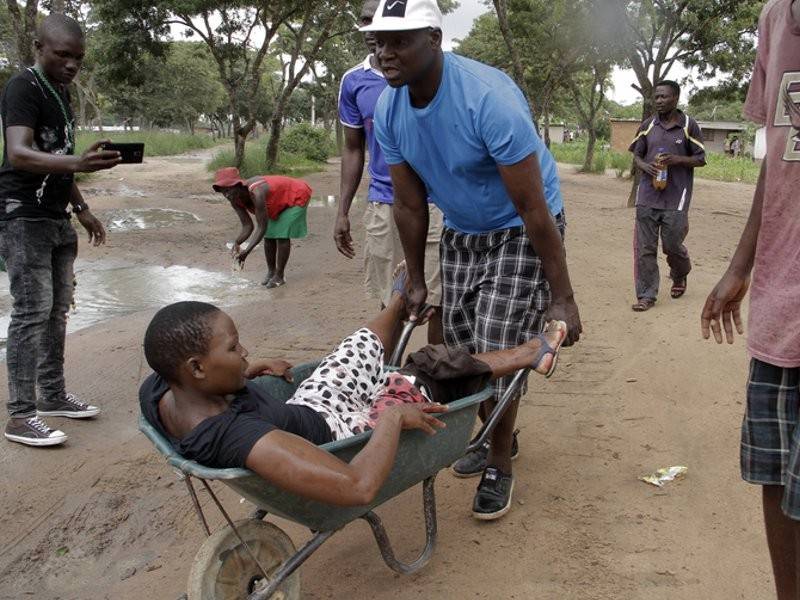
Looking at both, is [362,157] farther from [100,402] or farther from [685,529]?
[685,529]

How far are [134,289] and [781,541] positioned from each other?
6.30 meters

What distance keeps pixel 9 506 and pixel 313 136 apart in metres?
25.8

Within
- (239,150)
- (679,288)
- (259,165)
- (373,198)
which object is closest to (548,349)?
(373,198)

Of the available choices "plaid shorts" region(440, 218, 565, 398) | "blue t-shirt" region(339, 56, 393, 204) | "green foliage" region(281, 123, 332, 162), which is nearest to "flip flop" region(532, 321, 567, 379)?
"plaid shorts" region(440, 218, 565, 398)

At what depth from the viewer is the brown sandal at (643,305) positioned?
615 centimetres

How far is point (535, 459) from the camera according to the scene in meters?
3.54

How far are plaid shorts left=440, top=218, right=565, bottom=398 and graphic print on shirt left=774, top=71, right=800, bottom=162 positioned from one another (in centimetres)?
115

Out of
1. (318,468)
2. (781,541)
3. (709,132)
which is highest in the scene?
(709,132)

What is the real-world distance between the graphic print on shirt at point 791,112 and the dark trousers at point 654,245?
4.56 metres

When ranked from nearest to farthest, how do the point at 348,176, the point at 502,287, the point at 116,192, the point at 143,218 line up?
the point at 502,287, the point at 348,176, the point at 143,218, the point at 116,192

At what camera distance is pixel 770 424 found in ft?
6.15

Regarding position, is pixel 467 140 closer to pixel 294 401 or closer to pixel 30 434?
pixel 294 401

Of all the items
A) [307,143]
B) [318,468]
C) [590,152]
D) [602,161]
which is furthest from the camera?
[602,161]

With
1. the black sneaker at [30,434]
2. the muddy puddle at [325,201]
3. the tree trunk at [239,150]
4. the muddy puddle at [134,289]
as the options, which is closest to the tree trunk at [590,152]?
the tree trunk at [239,150]
